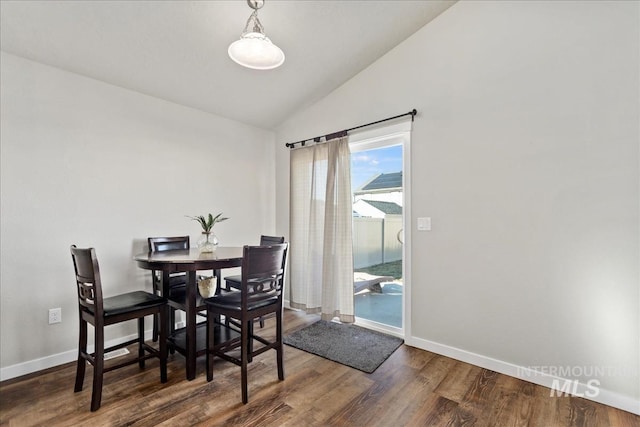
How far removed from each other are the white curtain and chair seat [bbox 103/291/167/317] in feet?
5.44

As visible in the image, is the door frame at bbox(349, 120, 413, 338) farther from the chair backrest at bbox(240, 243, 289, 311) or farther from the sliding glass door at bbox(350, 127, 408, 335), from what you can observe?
the chair backrest at bbox(240, 243, 289, 311)

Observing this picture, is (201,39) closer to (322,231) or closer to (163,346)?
(322,231)

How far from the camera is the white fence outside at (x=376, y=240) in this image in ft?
9.85

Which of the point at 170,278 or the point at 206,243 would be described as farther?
the point at 170,278

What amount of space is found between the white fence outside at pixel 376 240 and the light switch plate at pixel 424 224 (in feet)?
0.90

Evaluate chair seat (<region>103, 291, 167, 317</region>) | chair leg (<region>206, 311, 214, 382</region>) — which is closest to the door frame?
chair leg (<region>206, 311, 214, 382</region>)

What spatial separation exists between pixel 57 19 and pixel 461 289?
141 inches

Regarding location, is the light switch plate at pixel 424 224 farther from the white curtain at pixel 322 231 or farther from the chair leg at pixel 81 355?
the chair leg at pixel 81 355

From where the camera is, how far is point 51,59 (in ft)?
7.53

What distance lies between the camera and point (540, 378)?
2088 mm

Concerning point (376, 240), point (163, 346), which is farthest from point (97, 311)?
point (376, 240)

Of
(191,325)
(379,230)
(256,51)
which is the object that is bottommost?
(191,325)

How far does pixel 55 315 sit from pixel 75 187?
3.41 ft

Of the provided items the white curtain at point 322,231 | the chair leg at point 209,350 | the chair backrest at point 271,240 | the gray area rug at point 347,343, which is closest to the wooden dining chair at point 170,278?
the chair leg at point 209,350
